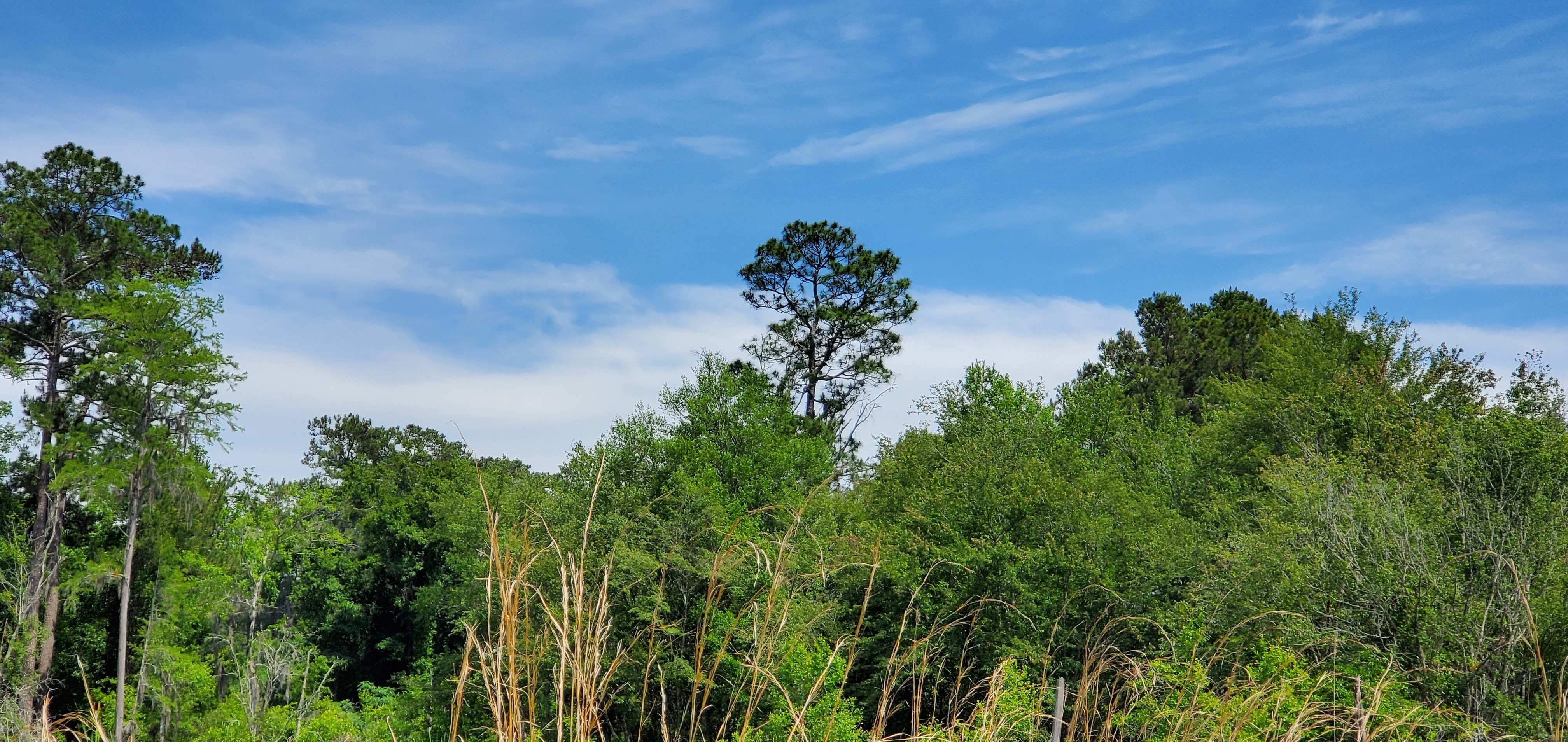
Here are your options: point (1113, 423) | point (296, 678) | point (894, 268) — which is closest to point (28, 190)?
point (296, 678)

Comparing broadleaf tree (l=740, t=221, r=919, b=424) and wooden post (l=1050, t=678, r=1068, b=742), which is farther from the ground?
broadleaf tree (l=740, t=221, r=919, b=424)

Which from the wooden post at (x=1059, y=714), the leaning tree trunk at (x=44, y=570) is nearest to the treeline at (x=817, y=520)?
the leaning tree trunk at (x=44, y=570)

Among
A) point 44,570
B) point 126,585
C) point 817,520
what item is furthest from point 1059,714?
point 44,570

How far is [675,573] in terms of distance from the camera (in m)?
26.1

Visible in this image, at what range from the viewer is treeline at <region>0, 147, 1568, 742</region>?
18.4 m

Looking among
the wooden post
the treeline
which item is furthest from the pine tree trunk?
the wooden post

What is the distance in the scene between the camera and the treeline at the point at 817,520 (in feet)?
60.2

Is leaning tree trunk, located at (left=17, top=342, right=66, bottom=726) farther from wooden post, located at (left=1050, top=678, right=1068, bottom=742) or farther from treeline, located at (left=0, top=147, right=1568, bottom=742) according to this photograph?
Answer: wooden post, located at (left=1050, top=678, right=1068, bottom=742)

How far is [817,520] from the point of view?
24.6 m

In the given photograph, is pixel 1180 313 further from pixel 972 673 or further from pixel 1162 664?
pixel 1162 664

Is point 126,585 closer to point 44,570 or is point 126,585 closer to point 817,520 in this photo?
point 44,570

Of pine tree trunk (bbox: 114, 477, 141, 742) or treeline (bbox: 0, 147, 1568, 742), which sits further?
pine tree trunk (bbox: 114, 477, 141, 742)

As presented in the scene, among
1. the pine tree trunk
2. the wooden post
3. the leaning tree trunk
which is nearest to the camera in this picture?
the wooden post

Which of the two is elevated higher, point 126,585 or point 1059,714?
point 126,585
